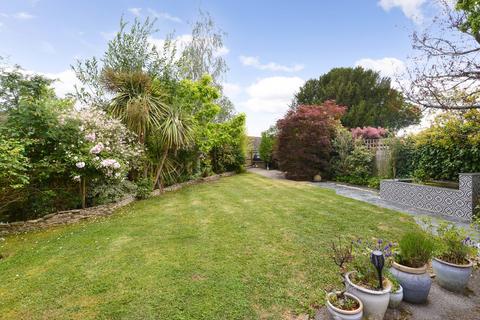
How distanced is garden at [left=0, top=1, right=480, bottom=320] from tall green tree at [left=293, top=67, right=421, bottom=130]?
12.8 meters

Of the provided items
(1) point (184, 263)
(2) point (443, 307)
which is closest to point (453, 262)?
(2) point (443, 307)

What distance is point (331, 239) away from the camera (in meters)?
4.07

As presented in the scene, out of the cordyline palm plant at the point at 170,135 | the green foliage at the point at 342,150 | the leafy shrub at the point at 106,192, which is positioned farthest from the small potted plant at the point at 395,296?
the green foliage at the point at 342,150

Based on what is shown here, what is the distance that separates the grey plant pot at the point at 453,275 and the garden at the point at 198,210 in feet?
0.05

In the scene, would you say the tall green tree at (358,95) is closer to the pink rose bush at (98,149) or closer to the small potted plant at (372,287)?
the pink rose bush at (98,149)

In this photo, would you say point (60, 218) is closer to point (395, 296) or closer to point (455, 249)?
point (395, 296)

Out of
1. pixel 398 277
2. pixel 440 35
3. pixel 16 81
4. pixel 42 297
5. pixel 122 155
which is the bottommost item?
pixel 42 297

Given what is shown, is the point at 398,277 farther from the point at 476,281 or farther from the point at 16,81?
the point at 16,81

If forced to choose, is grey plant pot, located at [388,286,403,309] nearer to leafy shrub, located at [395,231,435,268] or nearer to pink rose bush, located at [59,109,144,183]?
leafy shrub, located at [395,231,435,268]

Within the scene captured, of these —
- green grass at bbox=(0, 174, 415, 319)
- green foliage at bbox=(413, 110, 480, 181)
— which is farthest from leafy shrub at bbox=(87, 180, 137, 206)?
green foliage at bbox=(413, 110, 480, 181)

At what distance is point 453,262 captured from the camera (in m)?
2.81

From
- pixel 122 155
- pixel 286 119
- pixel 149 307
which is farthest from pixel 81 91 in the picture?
pixel 149 307

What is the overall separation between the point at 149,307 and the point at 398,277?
2.57 meters

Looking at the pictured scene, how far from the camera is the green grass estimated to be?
94.8 inches
